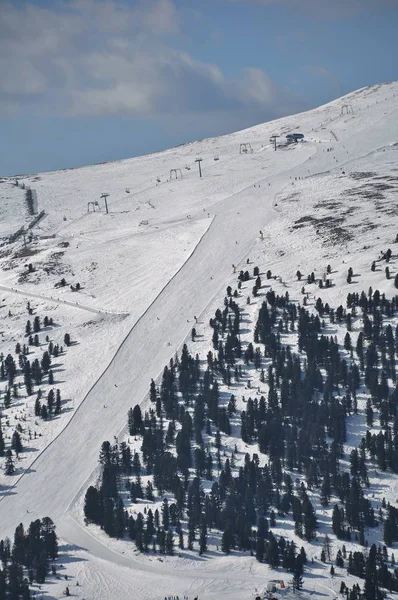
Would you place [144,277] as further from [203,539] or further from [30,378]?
[203,539]

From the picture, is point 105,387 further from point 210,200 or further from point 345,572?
point 210,200

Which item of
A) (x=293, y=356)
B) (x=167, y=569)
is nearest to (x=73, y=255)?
(x=293, y=356)

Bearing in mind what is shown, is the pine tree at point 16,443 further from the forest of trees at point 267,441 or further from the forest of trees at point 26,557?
the forest of trees at point 26,557

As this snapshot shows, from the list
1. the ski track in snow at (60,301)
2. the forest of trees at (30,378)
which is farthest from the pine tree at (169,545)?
the ski track in snow at (60,301)

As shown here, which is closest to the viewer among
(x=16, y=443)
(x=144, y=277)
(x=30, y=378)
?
(x=16, y=443)

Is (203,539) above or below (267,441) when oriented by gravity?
below

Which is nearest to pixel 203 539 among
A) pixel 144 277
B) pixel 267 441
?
pixel 267 441

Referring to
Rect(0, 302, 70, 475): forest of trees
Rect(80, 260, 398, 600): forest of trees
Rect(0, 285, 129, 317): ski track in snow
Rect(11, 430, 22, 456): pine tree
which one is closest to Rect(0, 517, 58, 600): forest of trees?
Rect(80, 260, 398, 600): forest of trees
